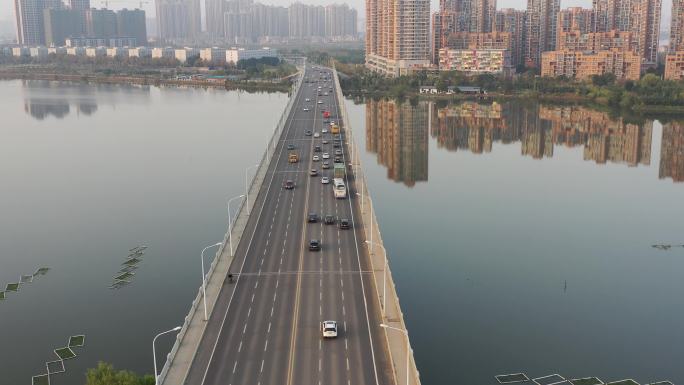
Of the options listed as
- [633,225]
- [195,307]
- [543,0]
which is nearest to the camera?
[195,307]

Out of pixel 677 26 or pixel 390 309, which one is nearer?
pixel 390 309

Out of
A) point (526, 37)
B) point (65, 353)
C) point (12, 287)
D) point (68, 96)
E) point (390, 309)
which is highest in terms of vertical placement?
point (526, 37)

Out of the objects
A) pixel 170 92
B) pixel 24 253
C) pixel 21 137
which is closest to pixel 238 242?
pixel 24 253

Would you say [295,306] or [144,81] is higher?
[144,81]

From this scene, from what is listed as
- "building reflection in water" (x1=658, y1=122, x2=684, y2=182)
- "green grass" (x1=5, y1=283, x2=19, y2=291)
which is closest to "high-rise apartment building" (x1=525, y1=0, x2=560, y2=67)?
"building reflection in water" (x1=658, y1=122, x2=684, y2=182)

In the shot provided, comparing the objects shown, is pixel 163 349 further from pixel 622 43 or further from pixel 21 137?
pixel 622 43

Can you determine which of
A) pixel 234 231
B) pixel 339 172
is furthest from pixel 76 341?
pixel 339 172

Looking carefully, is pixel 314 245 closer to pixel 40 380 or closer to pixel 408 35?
pixel 40 380
